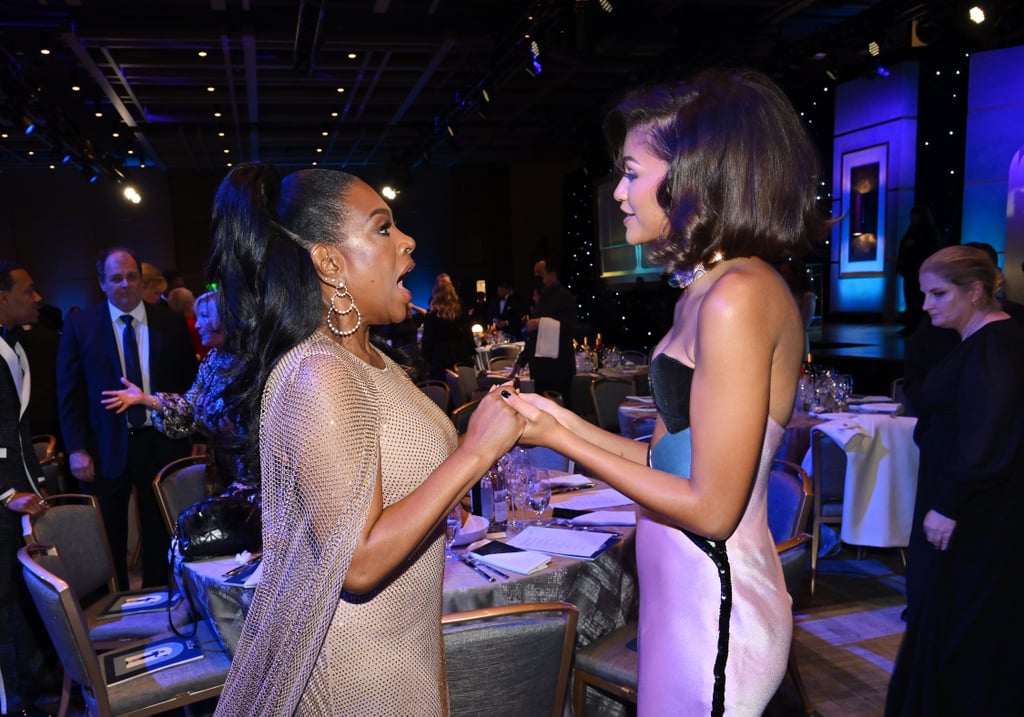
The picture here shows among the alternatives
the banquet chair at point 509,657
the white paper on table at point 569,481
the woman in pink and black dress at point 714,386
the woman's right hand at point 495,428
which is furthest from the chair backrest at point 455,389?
the woman's right hand at point 495,428

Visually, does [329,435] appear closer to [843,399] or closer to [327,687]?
[327,687]

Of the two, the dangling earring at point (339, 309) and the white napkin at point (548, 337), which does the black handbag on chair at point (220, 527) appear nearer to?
the dangling earring at point (339, 309)

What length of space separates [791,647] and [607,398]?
3.67m

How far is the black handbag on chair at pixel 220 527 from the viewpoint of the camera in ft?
8.19

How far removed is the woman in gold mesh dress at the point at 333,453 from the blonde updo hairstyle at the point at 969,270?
7.85ft

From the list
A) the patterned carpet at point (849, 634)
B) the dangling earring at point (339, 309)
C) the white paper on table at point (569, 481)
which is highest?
the dangling earring at point (339, 309)

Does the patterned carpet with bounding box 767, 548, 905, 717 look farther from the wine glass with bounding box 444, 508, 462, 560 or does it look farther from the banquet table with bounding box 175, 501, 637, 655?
the wine glass with bounding box 444, 508, 462, 560

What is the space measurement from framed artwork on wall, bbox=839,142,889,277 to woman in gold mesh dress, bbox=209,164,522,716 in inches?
491

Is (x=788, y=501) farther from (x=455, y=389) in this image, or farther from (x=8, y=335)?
(x=455, y=389)

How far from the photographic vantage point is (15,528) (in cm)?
325

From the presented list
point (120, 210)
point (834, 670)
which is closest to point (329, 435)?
point (834, 670)

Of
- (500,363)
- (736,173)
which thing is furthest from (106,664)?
(500,363)

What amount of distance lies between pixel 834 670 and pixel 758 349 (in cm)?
288

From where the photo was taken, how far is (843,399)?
507cm
